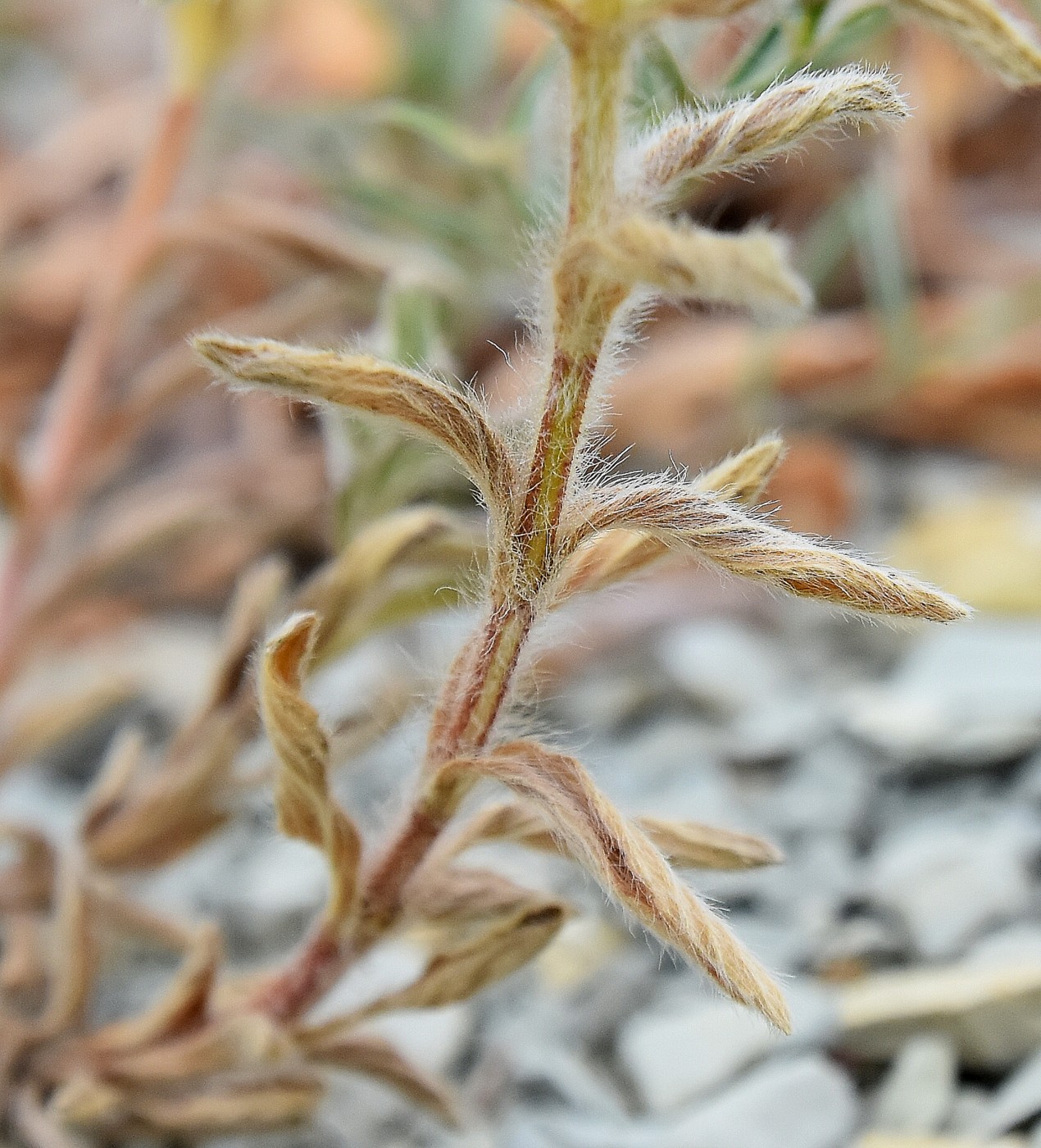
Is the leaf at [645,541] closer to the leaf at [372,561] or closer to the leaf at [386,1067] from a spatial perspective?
the leaf at [372,561]

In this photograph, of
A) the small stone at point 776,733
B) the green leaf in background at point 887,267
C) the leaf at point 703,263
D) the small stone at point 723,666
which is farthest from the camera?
the green leaf in background at point 887,267

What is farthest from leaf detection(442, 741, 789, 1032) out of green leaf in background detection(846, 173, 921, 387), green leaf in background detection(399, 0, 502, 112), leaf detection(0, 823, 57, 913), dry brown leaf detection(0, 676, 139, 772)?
green leaf in background detection(399, 0, 502, 112)

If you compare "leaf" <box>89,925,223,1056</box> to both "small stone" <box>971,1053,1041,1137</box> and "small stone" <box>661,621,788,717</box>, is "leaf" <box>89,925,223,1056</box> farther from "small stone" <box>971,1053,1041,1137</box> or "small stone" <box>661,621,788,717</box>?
"small stone" <box>661,621,788,717</box>

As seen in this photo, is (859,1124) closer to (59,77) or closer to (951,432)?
(951,432)

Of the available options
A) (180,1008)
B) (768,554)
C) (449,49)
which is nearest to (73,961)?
(180,1008)

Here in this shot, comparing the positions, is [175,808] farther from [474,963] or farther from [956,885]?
[956,885]

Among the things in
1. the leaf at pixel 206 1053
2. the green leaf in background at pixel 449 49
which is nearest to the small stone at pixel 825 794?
the leaf at pixel 206 1053

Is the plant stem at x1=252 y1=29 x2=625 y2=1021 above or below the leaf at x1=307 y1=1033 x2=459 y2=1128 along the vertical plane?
above

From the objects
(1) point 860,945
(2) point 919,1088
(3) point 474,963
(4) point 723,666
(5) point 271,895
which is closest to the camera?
(3) point 474,963
